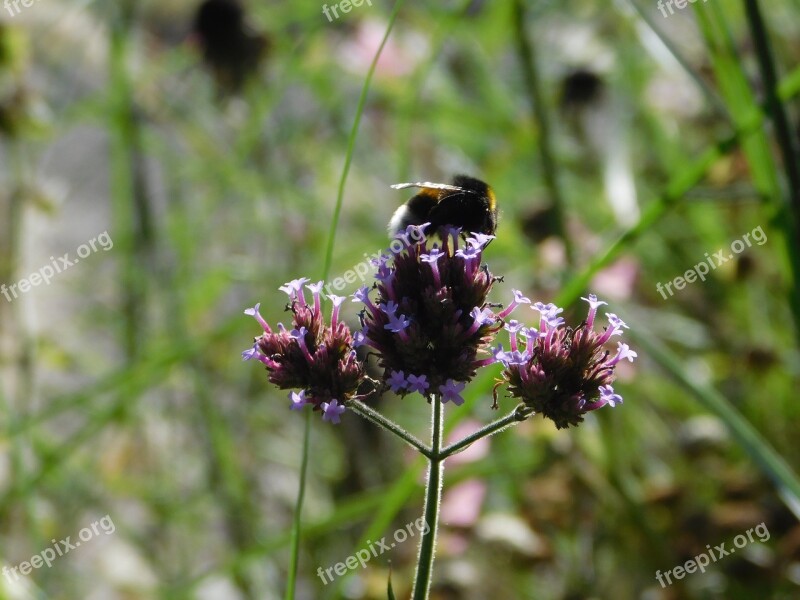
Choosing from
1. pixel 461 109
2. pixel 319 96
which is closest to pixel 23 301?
pixel 319 96

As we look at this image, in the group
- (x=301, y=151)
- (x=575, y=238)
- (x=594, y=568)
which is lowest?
(x=594, y=568)

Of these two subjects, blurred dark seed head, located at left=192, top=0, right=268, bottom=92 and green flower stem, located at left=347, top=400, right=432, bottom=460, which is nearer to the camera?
green flower stem, located at left=347, top=400, right=432, bottom=460

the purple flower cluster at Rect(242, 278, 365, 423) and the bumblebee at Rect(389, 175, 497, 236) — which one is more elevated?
the bumblebee at Rect(389, 175, 497, 236)

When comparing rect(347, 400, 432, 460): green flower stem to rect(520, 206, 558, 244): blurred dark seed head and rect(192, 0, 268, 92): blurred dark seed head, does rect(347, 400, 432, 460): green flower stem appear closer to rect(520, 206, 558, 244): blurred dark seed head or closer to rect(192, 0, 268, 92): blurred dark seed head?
rect(520, 206, 558, 244): blurred dark seed head

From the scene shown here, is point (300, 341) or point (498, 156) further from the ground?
point (498, 156)

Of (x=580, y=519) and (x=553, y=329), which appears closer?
(x=553, y=329)

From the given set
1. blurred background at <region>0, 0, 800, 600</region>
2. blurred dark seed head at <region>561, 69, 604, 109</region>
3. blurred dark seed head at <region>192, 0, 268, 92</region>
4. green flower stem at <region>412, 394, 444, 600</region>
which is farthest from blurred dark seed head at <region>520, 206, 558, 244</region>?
green flower stem at <region>412, 394, 444, 600</region>

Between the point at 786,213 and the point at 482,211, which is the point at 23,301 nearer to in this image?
the point at 482,211

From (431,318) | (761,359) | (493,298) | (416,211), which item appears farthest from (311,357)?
(493,298)

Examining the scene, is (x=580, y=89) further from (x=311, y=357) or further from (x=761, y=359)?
(x=311, y=357)
